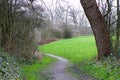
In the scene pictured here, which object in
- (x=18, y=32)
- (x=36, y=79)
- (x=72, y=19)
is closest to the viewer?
(x=36, y=79)

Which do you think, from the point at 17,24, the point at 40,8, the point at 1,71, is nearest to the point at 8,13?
the point at 17,24

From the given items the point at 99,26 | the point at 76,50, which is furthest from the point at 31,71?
the point at 76,50

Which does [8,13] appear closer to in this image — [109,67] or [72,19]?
[109,67]

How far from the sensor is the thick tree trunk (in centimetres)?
1762

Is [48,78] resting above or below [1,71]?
below

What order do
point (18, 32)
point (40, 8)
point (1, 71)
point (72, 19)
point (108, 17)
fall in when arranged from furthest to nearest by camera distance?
1. point (72, 19)
2. point (40, 8)
3. point (18, 32)
4. point (108, 17)
5. point (1, 71)

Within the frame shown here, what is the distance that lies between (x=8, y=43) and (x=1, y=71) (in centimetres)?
973

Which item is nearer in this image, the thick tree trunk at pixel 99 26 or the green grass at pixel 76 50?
the thick tree trunk at pixel 99 26

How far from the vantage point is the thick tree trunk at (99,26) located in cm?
1762

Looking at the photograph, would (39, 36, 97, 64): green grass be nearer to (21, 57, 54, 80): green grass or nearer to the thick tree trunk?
(21, 57, 54, 80): green grass

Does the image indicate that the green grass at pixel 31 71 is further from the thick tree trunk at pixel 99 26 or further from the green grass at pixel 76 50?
the green grass at pixel 76 50

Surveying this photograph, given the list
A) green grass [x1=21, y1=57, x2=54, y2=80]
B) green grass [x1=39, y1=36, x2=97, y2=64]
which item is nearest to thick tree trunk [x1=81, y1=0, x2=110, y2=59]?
green grass [x1=21, y1=57, x2=54, y2=80]

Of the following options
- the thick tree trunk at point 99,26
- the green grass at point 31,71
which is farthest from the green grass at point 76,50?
the thick tree trunk at point 99,26

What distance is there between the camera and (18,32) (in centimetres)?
2281
